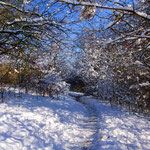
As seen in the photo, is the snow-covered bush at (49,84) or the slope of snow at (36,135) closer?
the slope of snow at (36,135)

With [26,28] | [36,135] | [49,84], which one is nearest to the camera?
[36,135]

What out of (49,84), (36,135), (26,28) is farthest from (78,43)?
(49,84)

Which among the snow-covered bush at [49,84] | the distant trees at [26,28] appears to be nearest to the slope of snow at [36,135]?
the distant trees at [26,28]

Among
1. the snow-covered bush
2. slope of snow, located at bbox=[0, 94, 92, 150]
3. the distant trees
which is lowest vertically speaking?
slope of snow, located at bbox=[0, 94, 92, 150]

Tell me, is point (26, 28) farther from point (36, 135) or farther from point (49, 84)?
point (49, 84)

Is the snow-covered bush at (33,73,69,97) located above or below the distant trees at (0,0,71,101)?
below

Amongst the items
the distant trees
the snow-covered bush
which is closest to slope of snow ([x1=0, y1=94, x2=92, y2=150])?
the distant trees

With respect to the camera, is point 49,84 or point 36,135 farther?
point 49,84

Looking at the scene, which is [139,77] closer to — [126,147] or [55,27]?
[126,147]

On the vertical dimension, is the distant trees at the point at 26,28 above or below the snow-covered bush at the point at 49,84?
above

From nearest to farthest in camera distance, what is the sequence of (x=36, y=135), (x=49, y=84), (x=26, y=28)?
(x=36, y=135) → (x=26, y=28) → (x=49, y=84)

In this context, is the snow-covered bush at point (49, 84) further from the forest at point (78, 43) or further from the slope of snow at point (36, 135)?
the slope of snow at point (36, 135)

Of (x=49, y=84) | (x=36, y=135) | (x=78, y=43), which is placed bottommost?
(x=36, y=135)

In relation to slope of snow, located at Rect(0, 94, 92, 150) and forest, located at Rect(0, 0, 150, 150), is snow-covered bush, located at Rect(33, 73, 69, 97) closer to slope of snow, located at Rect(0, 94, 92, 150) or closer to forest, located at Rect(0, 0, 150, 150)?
forest, located at Rect(0, 0, 150, 150)
